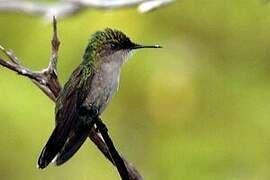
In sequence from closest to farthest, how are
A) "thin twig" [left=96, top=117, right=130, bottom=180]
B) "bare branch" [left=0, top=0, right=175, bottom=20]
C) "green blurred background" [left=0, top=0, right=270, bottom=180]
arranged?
1. "thin twig" [left=96, top=117, right=130, bottom=180]
2. "bare branch" [left=0, top=0, right=175, bottom=20]
3. "green blurred background" [left=0, top=0, right=270, bottom=180]

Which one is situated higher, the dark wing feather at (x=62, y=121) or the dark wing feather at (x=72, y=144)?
the dark wing feather at (x=62, y=121)

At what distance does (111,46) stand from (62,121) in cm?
8

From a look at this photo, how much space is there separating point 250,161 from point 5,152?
0.80 metres

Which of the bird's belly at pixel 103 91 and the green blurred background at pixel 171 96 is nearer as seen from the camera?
the bird's belly at pixel 103 91

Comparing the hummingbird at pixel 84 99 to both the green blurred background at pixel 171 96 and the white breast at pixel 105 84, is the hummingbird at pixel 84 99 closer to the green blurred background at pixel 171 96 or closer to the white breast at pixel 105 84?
the white breast at pixel 105 84

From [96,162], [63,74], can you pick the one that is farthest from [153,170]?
[63,74]

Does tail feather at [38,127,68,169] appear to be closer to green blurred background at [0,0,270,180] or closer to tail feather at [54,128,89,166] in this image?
tail feather at [54,128,89,166]

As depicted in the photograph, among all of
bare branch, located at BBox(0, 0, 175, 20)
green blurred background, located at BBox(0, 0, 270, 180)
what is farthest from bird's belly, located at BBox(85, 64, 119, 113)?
green blurred background, located at BBox(0, 0, 270, 180)

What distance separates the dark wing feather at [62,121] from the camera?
2.09 ft

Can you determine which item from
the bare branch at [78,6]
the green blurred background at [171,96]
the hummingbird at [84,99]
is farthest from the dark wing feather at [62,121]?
the green blurred background at [171,96]

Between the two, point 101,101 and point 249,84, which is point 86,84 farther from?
point 249,84

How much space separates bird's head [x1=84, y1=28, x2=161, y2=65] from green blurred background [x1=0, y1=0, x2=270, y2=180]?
1966 millimetres

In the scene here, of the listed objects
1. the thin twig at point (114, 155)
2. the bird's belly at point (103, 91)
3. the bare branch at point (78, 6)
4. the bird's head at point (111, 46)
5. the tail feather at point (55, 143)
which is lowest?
the bare branch at point (78, 6)

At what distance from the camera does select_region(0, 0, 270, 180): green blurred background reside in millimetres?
2742
